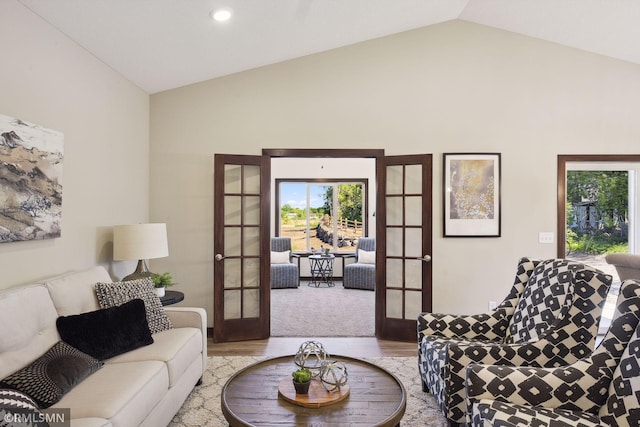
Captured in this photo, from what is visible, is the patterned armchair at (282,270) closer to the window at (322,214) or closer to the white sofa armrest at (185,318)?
the window at (322,214)

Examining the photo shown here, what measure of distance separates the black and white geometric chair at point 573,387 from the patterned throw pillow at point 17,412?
1794 millimetres

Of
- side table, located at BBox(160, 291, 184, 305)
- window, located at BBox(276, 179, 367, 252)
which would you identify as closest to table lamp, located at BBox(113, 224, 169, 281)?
side table, located at BBox(160, 291, 184, 305)

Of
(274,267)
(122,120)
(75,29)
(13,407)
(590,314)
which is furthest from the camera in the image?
(274,267)

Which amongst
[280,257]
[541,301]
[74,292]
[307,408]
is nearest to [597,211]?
[541,301]

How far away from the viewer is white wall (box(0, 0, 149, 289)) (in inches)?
94.5

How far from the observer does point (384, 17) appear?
3.84 meters

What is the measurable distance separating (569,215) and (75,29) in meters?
5.41

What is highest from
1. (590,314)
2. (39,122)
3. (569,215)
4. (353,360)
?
(39,122)

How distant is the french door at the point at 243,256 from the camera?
4.13 metres

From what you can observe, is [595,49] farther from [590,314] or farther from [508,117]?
[590,314]

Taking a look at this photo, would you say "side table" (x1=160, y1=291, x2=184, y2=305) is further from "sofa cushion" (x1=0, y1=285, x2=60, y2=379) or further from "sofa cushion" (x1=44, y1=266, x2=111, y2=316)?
"sofa cushion" (x1=0, y1=285, x2=60, y2=379)

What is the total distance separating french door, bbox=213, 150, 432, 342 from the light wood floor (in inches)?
4.9

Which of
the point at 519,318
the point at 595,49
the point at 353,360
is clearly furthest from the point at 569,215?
the point at 353,360

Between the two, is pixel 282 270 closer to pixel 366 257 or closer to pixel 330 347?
pixel 366 257
